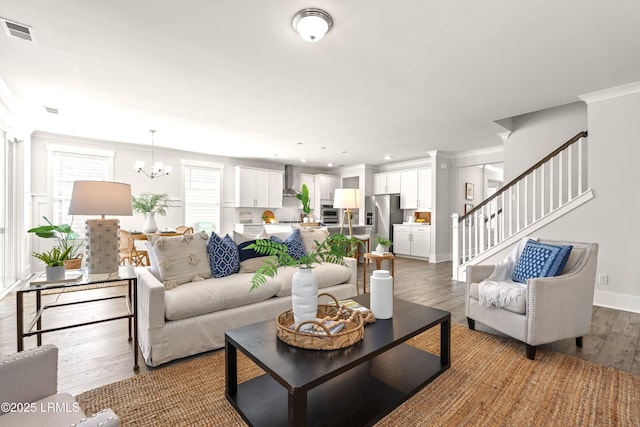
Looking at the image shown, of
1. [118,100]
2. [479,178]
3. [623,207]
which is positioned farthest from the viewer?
[479,178]

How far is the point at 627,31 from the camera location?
2334mm

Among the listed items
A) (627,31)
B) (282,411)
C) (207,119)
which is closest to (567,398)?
(282,411)

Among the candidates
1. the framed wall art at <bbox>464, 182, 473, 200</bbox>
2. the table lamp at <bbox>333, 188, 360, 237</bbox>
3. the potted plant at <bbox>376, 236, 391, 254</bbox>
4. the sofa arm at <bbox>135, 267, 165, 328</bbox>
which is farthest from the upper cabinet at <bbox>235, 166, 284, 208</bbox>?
A: the sofa arm at <bbox>135, 267, 165, 328</bbox>

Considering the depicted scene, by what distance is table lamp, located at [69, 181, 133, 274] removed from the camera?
6.79ft

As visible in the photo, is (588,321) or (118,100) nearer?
(588,321)

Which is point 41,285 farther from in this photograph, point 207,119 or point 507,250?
point 507,250

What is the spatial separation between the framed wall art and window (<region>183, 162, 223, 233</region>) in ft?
19.0

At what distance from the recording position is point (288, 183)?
8.16m

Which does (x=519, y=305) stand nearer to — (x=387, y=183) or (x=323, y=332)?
(x=323, y=332)

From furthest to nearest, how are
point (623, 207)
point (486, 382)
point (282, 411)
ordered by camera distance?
1. point (623, 207)
2. point (486, 382)
3. point (282, 411)

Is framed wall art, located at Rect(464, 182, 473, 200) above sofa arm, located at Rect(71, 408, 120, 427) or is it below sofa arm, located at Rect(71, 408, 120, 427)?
above

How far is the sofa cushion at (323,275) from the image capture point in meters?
2.78

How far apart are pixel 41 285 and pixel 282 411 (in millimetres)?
1611

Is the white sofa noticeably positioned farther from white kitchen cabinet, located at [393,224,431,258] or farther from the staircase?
white kitchen cabinet, located at [393,224,431,258]
